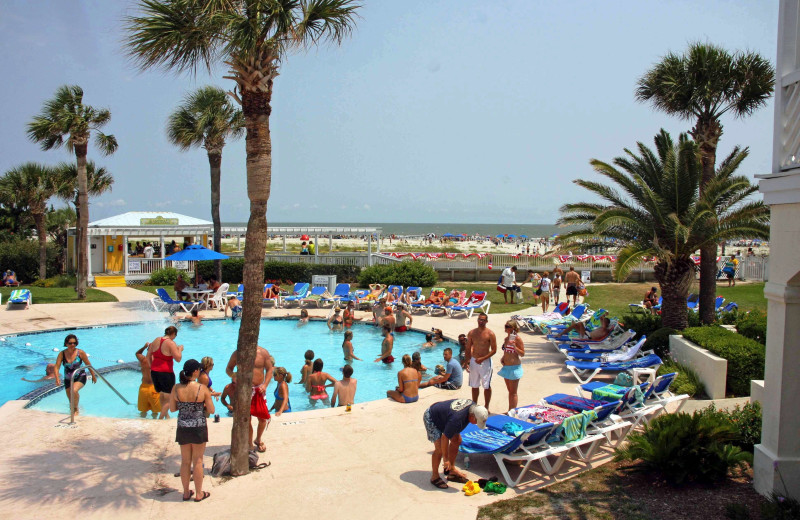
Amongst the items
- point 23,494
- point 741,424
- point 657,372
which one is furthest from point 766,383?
point 23,494

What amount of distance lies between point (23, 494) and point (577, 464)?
5947 mm

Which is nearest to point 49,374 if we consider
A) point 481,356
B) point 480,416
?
point 481,356

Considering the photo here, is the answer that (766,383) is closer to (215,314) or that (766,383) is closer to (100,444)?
(100,444)

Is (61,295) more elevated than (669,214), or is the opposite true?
(669,214)

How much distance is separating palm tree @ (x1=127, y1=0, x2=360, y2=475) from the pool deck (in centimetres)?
75

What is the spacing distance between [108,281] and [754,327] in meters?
25.6

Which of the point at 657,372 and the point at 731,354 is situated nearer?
the point at 731,354

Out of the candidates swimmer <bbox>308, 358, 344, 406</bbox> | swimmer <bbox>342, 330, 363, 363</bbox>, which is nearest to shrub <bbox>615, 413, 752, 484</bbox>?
swimmer <bbox>308, 358, 344, 406</bbox>

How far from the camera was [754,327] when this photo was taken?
11461mm

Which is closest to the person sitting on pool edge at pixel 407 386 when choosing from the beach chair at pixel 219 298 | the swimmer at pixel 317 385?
the swimmer at pixel 317 385

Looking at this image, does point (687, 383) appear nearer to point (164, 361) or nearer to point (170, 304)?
point (164, 361)

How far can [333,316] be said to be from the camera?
1744 centimetres

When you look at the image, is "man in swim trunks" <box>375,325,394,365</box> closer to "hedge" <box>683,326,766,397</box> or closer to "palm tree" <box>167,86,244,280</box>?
"hedge" <box>683,326,766,397</box>

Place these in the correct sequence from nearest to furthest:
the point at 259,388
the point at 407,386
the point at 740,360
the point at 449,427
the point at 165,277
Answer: the point at 449,427
the point at 259,388
the point at 407,386
the point at 740,360
the point at 165,277
